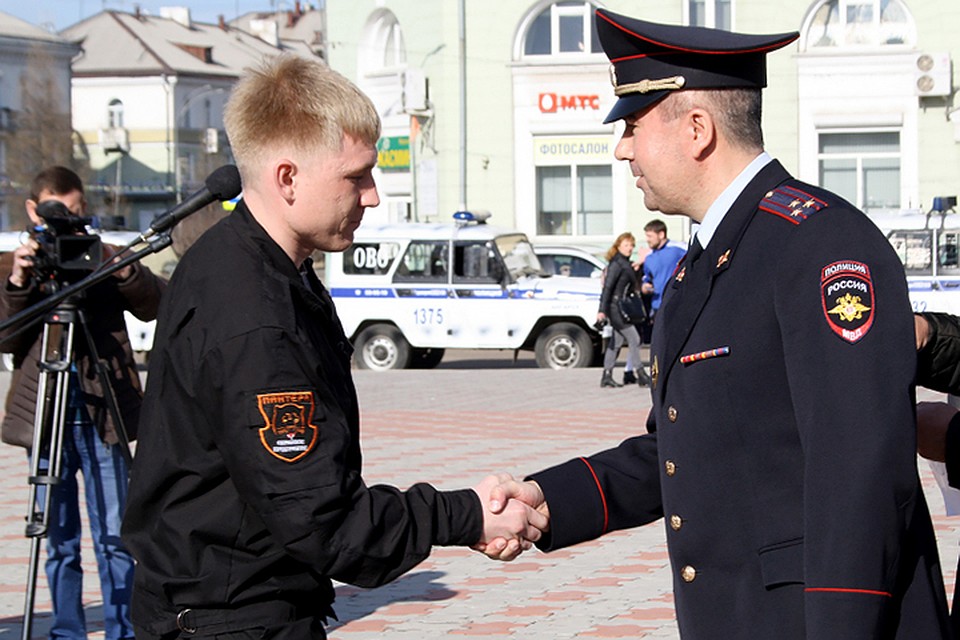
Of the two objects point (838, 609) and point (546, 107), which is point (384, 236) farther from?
point (838, 609)

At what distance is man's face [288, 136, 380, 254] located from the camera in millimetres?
3143

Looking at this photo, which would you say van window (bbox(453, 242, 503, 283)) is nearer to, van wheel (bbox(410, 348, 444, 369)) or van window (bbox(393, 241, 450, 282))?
van window (bbox(393, 241, 450, 282))

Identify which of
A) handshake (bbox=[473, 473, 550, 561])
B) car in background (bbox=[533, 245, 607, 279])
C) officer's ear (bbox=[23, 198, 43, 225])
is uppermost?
car in background (bbox=[533, 245, 607, 279])

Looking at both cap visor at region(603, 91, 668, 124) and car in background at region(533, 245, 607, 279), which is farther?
car in background at region(533, 245, 607, 279)

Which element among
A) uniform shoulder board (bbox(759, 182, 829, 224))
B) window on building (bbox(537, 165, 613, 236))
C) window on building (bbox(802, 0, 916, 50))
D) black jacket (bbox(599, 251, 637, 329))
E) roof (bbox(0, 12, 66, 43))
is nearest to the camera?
uniform shoulder board (bbox(759, 182, 829, 224))

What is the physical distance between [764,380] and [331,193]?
3.18 ft

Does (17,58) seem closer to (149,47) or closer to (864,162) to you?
(149,47)

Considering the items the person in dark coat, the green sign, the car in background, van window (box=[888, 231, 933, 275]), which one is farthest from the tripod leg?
the green sign

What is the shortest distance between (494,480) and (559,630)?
3361mm

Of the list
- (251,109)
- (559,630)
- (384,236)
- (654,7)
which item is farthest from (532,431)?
(654,7)

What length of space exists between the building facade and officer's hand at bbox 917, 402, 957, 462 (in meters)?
28.4

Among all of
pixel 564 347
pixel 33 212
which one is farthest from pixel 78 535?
pixel 564 347

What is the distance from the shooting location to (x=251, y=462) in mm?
2912

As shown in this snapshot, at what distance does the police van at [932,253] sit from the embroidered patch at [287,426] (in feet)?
60.3
